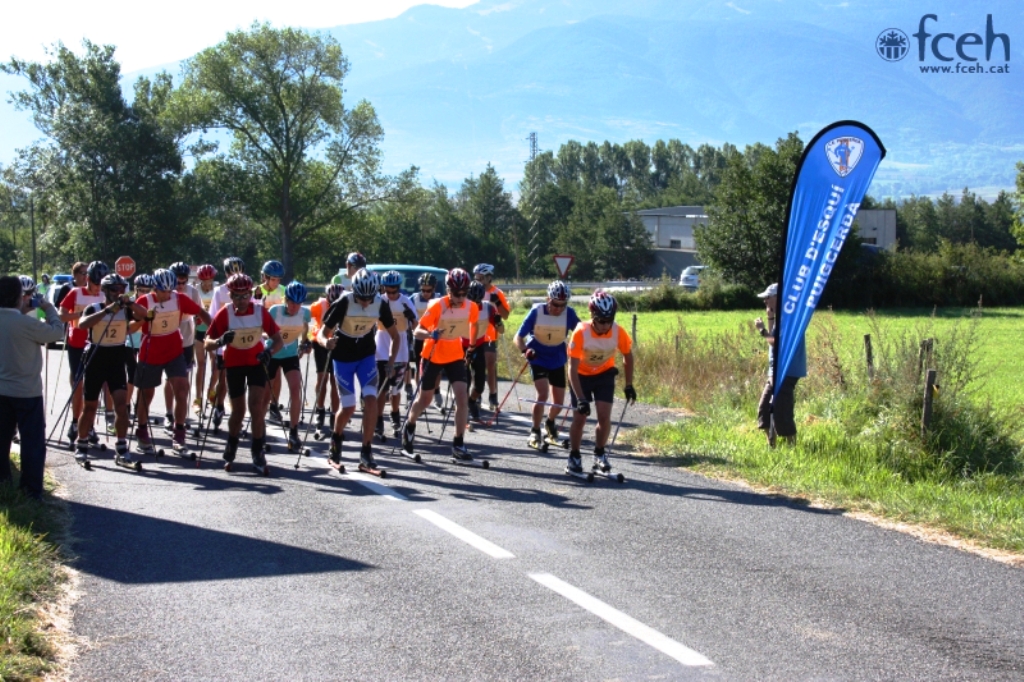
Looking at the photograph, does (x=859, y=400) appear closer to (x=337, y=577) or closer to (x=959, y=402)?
(x=959, y=402)

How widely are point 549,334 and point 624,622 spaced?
6780 millimetres

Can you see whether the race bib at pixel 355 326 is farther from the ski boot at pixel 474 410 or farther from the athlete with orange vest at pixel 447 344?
the ski boot at pixel 474 410

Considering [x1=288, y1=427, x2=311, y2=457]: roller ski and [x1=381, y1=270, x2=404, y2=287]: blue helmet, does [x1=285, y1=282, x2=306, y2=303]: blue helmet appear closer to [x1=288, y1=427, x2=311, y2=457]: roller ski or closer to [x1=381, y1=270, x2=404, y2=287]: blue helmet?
[x1=381, y1=270, x2=404, y2=287]: blue helmet

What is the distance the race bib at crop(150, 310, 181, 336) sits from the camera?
482 inches

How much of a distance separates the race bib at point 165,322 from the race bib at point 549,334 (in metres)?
4.05

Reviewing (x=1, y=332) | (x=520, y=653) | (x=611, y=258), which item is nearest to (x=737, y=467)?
(x=520, y=653)

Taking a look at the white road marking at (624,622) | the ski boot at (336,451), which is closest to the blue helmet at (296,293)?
the ski boot at (336,451)

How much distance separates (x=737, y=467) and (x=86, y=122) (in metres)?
56.4

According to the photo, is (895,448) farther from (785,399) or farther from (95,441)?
(95,441)

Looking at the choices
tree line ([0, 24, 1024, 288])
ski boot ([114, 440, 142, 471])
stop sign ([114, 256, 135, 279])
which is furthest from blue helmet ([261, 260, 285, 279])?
tree line ([0, 24, 1024, 288])

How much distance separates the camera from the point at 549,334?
1269 centimetres

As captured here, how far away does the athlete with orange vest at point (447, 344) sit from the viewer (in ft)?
39.7

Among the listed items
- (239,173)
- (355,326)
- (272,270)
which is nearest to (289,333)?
(272,270)

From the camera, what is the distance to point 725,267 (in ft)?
174
